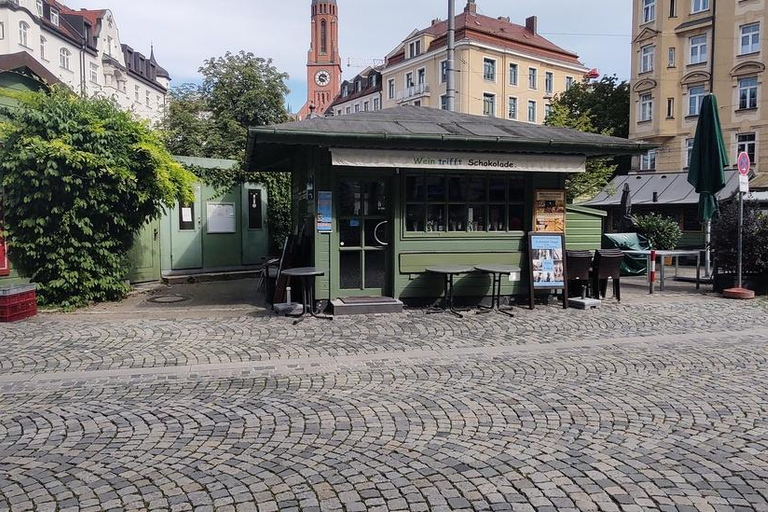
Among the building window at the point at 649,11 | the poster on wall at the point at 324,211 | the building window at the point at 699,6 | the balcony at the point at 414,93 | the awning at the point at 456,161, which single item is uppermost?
the balcony at the point at 414,93

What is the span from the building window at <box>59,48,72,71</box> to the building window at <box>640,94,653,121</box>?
43.5 metres

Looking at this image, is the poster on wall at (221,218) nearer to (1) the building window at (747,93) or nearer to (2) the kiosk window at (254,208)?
(2) the kiosk window at (254,208)

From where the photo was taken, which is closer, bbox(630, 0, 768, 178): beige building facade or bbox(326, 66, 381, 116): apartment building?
bbox(630, 0, 768, 178): beige building facade

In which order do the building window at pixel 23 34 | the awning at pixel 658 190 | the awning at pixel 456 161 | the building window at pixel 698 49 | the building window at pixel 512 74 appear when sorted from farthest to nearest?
the building window at pixel 512 74, the building window at pixel 23 34, the building window at pixel 698 49, the awning at pixel 658 190, the awning at pixel 456 161

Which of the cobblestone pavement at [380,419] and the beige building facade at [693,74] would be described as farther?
the beige building facade at [693,74]

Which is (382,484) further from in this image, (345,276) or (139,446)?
(345,276)

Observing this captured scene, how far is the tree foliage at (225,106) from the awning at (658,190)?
50.3ft

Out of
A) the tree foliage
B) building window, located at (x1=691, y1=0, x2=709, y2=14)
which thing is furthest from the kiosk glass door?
building window, located at (x1=691, y1=0, x2=709, y2=14)

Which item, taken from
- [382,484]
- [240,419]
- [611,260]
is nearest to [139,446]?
[240,419]

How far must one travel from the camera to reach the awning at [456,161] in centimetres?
891

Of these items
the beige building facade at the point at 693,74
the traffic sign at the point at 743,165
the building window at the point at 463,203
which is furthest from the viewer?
the beige building facade at the point at 693,74

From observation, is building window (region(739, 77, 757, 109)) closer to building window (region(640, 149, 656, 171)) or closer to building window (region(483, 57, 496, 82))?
building window (region(640, 149, 656, 171))

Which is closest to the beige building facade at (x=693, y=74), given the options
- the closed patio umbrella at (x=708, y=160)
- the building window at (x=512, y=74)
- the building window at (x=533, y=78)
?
the building window at (x=512, y=74)

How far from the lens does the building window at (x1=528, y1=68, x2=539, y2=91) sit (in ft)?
201
